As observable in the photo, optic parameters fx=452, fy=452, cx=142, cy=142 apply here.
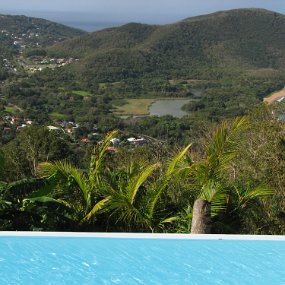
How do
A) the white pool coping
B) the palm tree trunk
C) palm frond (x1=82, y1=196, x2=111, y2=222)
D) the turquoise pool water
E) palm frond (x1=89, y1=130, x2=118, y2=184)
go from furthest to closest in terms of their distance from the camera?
palm frond (x1=89, y1=130, x2=118, y2=184), palm frond (x1=82, y1=196, x2=111, y2=222), the palm tree trunk, the white pool coping, the turquoise pool water

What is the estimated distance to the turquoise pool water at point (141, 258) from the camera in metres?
4.08

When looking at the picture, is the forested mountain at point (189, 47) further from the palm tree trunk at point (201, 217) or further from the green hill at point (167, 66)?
the palm tree trunk at point (201, 217)

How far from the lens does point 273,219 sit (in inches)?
193

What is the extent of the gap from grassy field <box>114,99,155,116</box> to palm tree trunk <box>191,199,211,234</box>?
5051cm

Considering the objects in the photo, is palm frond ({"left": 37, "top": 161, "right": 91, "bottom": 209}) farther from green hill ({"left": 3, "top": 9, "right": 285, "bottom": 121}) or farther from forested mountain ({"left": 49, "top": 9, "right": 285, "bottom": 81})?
forested mountain ({"left": 49, "top": 9, "right": 285, "bottom": 81})

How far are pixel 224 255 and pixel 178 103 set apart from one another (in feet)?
197

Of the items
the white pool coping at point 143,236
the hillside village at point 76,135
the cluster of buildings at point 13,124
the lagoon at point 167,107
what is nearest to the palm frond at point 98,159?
the white pool coping at point 143,236

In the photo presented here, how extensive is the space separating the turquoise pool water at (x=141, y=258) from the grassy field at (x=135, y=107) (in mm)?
50707

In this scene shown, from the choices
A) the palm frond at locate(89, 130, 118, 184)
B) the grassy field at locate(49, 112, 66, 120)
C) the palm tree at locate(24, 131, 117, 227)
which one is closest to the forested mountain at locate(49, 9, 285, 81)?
the grassy field at locate(49, 112, 66, 120)

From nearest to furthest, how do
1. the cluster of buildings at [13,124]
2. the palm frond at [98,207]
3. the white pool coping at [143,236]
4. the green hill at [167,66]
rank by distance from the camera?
the white pool coping at [143,236] → the palm frond at [98,207] → the cluster of buildings at [13,124] → the green hill at [167,66]

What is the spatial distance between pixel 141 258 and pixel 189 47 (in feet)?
325

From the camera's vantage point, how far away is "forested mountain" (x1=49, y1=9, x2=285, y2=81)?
3344 inches

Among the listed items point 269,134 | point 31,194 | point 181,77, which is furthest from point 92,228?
point 181,77

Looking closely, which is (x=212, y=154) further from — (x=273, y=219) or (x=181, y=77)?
(x=181, y=77)
